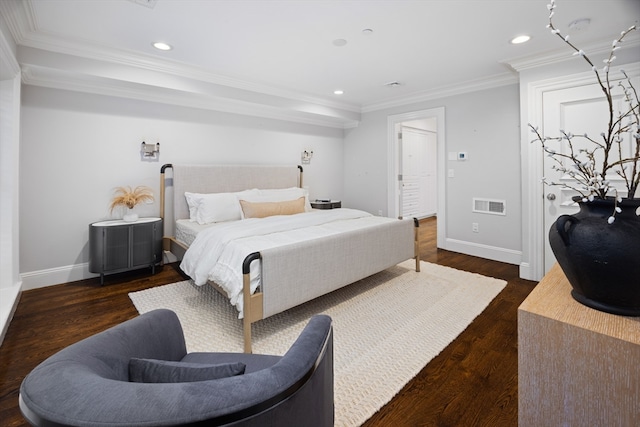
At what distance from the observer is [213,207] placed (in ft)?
12.7

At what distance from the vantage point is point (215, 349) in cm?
216

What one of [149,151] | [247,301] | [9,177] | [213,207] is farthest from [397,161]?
[9,177]

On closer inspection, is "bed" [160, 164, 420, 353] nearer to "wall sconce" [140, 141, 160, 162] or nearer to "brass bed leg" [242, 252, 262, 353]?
"brass bed leg" [242, 252, 262, 353]

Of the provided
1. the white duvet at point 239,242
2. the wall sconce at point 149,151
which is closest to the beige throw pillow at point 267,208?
the white duvet at point 239,242

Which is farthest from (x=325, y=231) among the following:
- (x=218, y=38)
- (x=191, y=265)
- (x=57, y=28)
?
(x=57, y=28)

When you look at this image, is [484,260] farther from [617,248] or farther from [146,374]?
[146,374]

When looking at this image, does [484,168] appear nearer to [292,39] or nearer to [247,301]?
[292,39]

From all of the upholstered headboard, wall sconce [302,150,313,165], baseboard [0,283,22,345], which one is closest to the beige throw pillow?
the upholstered headboard

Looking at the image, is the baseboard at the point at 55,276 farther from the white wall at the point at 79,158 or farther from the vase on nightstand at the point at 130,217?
the vase on nightstand at the point at 130,217

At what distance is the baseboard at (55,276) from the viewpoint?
3217 millimetres

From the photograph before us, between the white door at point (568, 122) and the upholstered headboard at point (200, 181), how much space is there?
357 centimetres

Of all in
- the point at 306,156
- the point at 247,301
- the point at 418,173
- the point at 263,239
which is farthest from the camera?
the point at 418,173

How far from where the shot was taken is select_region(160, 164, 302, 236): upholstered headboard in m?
4.00

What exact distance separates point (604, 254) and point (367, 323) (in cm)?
185
